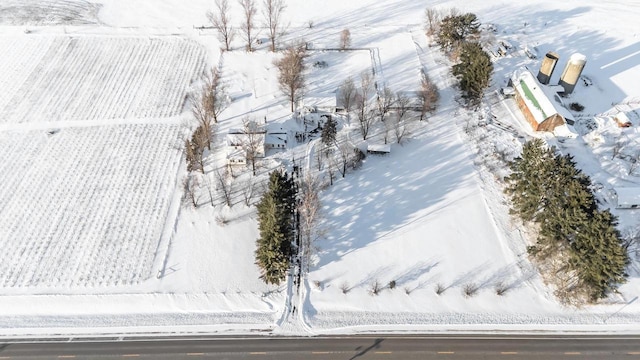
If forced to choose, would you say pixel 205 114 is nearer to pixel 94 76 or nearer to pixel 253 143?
pixel 253 143

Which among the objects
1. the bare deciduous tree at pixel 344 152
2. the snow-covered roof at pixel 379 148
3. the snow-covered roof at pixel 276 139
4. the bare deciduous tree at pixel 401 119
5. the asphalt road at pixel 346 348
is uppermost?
the bare deciduous tree at pixel 401 119

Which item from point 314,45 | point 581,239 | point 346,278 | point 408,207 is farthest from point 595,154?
point 314,45

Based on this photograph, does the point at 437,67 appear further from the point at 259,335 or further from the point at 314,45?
the point at 259,335

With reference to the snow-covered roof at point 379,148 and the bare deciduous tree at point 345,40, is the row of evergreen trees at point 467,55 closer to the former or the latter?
the bare deciduous tree at point 345,40

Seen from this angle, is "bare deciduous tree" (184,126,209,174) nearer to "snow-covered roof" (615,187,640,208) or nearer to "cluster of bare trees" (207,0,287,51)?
"cluster of bare trees" (207,0,287,51)

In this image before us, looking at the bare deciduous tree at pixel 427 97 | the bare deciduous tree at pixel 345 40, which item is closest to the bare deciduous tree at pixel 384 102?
the bare deciduous tree at pixel 427 97

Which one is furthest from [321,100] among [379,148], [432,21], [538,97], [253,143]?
[432,21]
